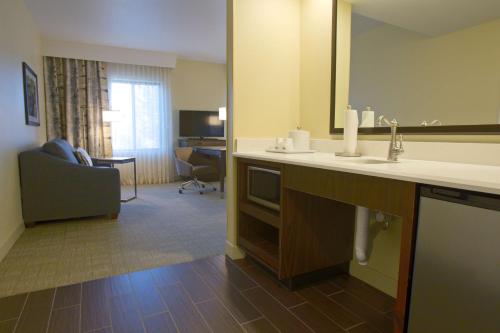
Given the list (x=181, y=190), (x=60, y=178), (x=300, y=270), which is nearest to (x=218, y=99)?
(x=181, y=190)

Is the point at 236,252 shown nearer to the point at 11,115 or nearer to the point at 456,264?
the point at 456,264

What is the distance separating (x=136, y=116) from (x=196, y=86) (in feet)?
4.52

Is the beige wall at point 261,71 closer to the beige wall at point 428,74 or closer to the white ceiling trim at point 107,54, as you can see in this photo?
the beige wall at point 428,74

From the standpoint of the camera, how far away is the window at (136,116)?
18.5ft

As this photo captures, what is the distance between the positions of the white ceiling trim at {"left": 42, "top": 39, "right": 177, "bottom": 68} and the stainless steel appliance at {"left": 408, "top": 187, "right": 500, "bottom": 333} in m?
5.62

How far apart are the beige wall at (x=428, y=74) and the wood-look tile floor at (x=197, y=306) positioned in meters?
1.10

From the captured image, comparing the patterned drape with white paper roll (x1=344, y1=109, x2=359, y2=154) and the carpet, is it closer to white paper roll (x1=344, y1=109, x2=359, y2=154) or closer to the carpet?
the carpet

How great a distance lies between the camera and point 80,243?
2734 millimetres

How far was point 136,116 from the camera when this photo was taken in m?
5.79

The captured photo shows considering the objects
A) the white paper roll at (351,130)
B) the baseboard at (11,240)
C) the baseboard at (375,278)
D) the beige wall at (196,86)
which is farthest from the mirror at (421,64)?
the beige wall at (196,86)

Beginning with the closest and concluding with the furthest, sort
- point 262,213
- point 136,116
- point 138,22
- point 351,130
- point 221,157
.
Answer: point 351,130, point 262,213, point 138,22, point 221,157, point 136,116

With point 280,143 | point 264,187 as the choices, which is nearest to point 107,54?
point 280,143

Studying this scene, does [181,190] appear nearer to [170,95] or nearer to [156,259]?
[170,95]

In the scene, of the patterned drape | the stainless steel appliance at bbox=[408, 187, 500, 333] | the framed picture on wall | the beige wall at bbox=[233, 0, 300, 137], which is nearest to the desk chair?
the patterned drape
